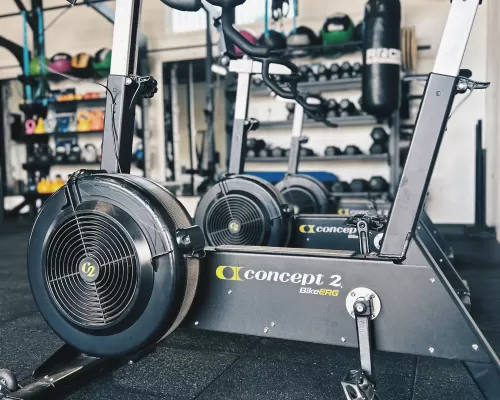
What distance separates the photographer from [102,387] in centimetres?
154

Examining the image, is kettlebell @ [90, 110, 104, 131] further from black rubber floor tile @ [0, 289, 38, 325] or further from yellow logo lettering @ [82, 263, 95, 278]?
yellow logo lettering @ [82, 263, 95, 278]

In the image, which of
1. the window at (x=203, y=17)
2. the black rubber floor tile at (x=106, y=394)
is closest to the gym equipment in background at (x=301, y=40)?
the window at (x=203, y=17)

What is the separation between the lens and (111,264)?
1.44 m

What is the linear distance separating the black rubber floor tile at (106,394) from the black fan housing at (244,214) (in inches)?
47.4

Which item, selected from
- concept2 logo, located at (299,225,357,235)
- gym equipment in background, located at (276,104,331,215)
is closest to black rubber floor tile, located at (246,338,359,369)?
concept2 logo, located at (299,225,357,235)

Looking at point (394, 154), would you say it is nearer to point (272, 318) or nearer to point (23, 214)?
point (272, 318)

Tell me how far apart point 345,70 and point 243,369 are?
4.50 m

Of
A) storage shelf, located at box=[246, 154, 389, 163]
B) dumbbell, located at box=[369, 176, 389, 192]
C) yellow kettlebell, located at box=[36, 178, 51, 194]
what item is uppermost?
storage shelf, located at box=[246, 154, 389, 163]

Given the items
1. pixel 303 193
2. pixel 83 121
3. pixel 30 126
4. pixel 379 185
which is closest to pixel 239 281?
pixel 303 193

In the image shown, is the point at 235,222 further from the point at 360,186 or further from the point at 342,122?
the point at 342,122

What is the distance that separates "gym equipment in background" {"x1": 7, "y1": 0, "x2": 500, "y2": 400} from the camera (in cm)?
133

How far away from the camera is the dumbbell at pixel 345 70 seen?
18.1 ft

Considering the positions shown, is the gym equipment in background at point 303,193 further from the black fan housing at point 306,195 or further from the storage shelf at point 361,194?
the storage shelf at point 361,194

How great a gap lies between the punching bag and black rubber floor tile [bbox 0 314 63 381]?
3.58 meters
